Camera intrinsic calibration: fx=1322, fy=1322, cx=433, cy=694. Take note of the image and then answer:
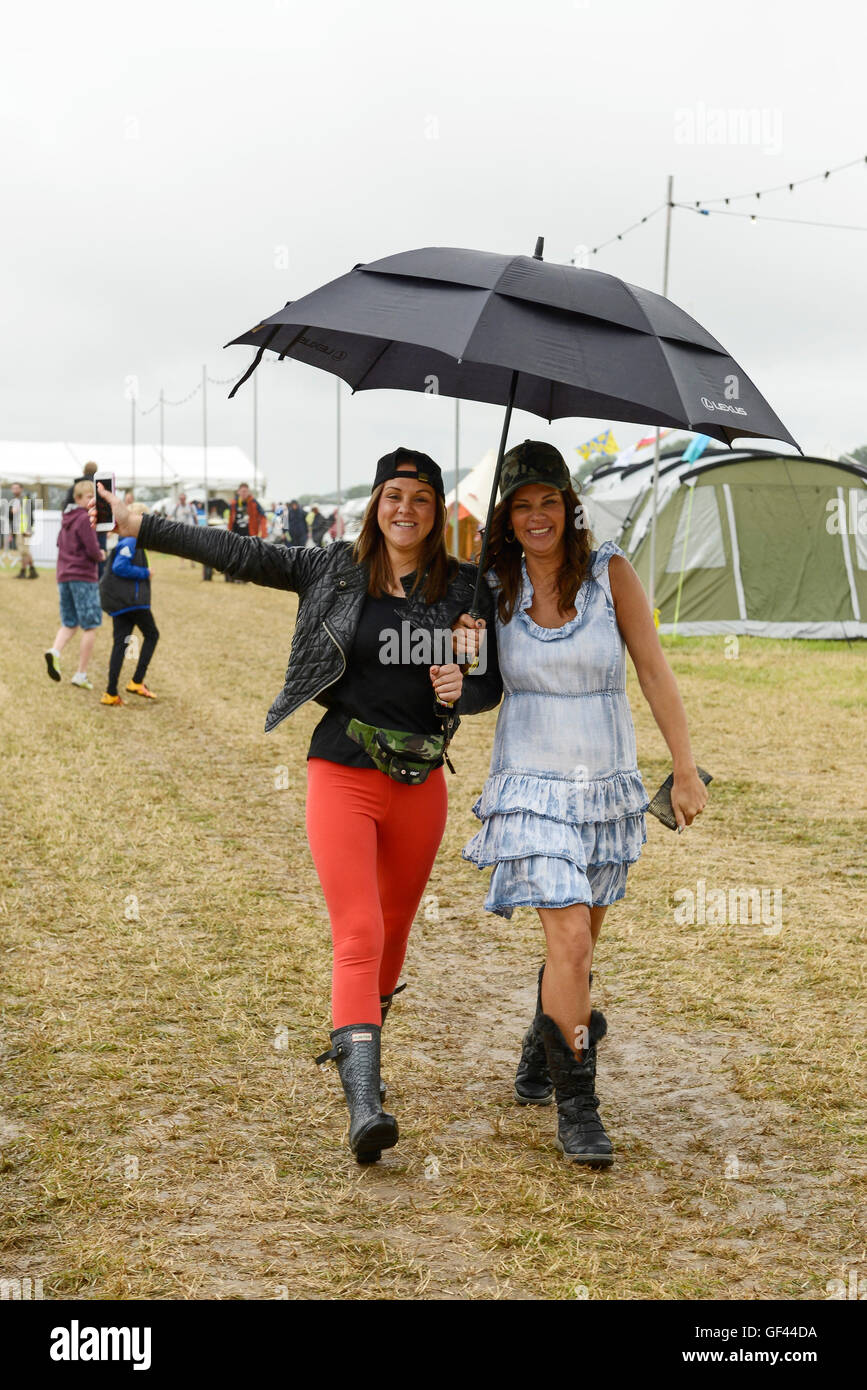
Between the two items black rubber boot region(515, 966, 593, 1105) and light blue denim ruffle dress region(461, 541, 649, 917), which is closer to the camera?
light blue denim ruffle dress region(461, 541, 649, 917)

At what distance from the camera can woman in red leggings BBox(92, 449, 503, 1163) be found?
341cm

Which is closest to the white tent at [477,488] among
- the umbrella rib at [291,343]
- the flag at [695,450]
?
the flag at [695,450]

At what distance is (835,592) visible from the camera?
1722cm

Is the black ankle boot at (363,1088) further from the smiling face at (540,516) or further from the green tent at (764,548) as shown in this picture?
the green tent at (764,548)

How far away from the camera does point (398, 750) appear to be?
3430mm

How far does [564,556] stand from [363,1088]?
1.46 m

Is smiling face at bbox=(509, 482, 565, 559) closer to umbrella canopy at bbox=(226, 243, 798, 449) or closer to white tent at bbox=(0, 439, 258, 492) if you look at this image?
umbrella canopy at bbox=(226, 243, 798, 449)

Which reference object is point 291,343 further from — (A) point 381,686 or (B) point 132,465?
(B) point 132,465

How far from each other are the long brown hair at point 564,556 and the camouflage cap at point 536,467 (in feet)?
0.11

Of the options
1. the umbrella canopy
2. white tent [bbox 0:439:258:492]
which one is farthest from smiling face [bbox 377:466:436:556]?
white tent [bbox 0:439:258:492]

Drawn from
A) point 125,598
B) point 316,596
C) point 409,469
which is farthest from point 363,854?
point 125,598

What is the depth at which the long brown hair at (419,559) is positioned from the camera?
11.6 feet

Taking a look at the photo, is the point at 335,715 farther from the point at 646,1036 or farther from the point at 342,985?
the point at 646,1036
